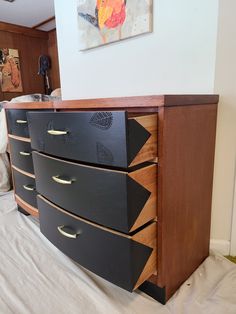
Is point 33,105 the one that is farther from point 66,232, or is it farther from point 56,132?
point 66,232

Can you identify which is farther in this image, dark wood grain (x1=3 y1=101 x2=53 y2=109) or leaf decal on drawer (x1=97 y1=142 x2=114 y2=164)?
dark wood grain (x1=3 y1=101 x2=53 y2=109)

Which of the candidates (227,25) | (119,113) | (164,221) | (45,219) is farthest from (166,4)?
(45,219)

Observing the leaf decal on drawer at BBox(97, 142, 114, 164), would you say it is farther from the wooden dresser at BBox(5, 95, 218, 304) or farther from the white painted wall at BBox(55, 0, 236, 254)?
the white painted wall at BBox(55, 0, 236, 254)

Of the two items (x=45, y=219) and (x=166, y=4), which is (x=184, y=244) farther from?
(x=166, y=4)

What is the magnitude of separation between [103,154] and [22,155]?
76cm

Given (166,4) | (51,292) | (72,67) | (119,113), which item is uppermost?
(166,4)

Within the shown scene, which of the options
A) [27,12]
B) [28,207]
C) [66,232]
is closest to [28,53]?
[27,12]

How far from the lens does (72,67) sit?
152 cm

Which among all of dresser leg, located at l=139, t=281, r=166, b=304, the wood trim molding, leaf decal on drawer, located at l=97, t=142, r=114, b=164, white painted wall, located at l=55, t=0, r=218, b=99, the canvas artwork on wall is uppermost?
the wood trim molding

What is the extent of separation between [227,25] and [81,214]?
86cm

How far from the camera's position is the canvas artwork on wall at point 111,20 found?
1.05 m

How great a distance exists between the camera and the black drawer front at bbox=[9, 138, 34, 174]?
3.93 ft

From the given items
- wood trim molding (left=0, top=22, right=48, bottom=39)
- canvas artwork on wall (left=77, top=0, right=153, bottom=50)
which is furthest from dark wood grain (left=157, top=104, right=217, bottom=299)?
wood trim molding (left=0, top=22, right=48, bottom=39)

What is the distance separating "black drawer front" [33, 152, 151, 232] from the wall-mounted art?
229 cm
